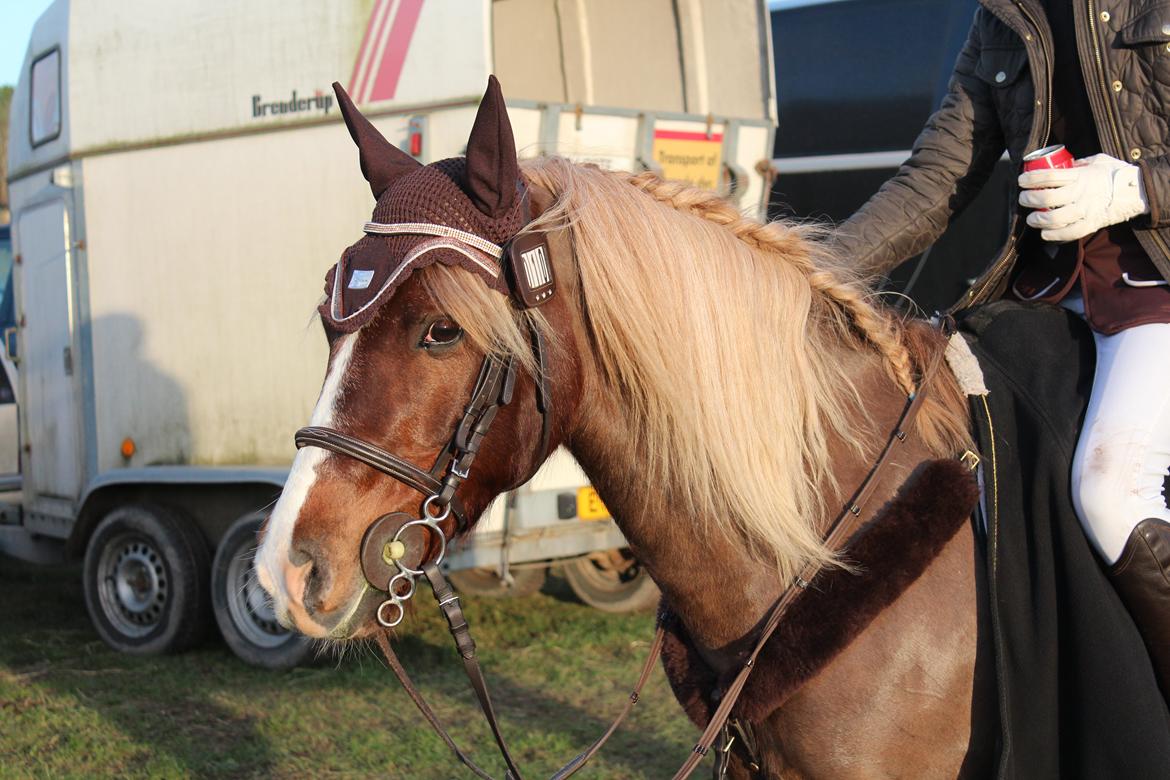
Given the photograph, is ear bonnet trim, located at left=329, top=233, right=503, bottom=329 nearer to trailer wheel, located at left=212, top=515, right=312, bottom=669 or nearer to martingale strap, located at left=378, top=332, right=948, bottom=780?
martingale strap, located at left=378, top=332, right=948, bottom=780

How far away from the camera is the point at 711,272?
2.01m

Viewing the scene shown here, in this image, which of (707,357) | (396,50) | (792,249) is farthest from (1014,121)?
(396,50)

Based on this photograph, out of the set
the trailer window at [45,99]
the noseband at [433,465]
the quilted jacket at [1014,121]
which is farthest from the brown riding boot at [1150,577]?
the trailer window at [45,99]

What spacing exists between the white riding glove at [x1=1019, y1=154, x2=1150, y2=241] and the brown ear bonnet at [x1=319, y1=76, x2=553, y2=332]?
0.98m

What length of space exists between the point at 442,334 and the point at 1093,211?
1.23m

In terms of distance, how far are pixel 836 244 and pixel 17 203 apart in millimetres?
6196

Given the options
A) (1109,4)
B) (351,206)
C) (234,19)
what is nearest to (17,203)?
(234,19)

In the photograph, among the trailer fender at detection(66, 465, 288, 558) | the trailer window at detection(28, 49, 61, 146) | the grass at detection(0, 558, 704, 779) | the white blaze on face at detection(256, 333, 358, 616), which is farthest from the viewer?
the trailer window at detection(28, 49, 61, 146)

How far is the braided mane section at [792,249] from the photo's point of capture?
7.02 ft

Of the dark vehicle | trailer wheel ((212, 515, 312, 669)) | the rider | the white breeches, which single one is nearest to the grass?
trailer wheel ((212, 515, 312, 669))

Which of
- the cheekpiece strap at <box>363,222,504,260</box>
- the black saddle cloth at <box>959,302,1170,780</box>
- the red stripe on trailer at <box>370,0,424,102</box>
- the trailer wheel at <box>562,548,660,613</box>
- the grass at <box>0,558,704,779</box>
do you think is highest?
the red stripe on trailer at <box>370,0,424,102</box>

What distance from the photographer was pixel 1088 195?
2.09 metres

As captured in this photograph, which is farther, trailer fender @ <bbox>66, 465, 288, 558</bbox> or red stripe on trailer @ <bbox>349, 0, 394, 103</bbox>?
trailer fender @ <bbox>66, 465, 288, 558</bbox>

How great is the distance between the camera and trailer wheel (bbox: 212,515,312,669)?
5723 mm
